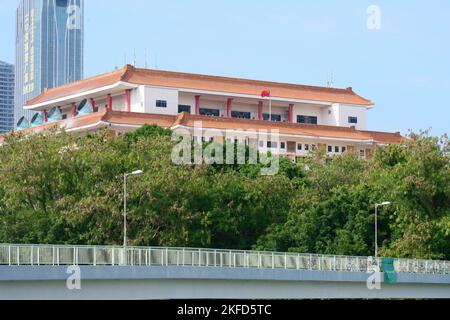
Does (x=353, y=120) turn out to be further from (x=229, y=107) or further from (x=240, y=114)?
(x=229, y=107)

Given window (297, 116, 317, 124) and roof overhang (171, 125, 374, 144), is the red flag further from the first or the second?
window (297, 116, 317, 124)

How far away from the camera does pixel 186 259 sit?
53.2m

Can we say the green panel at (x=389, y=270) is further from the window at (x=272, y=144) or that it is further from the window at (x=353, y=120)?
the window at (x=353, y=120)

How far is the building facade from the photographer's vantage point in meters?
110

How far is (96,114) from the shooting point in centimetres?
10900

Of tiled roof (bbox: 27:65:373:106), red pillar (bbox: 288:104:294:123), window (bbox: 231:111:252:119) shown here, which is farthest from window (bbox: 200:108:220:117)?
red pillar (bbox: 288:104:294:123)

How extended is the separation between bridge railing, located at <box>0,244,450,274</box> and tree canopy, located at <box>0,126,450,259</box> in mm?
9710

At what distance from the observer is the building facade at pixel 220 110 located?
361 feet

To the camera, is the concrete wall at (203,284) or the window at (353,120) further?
the window at (353,120)

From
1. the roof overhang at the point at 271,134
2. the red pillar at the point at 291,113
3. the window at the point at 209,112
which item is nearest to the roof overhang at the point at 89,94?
the roof overhang at the point at 271,134

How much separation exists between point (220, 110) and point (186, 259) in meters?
68.4

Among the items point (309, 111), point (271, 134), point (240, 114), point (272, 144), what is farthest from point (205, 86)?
point (309, 111)

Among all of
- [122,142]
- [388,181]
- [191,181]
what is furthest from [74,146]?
[388,181]

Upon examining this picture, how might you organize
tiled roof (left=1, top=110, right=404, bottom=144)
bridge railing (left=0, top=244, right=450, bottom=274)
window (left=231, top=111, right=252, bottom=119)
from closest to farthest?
1. bridge railing (left=0, top=244, right=450, bottom=274)
2. tiled roof (left=1, top=110, right=404, bottom=144)
3. window (left=231, top=111, right=252, bottom=119)
